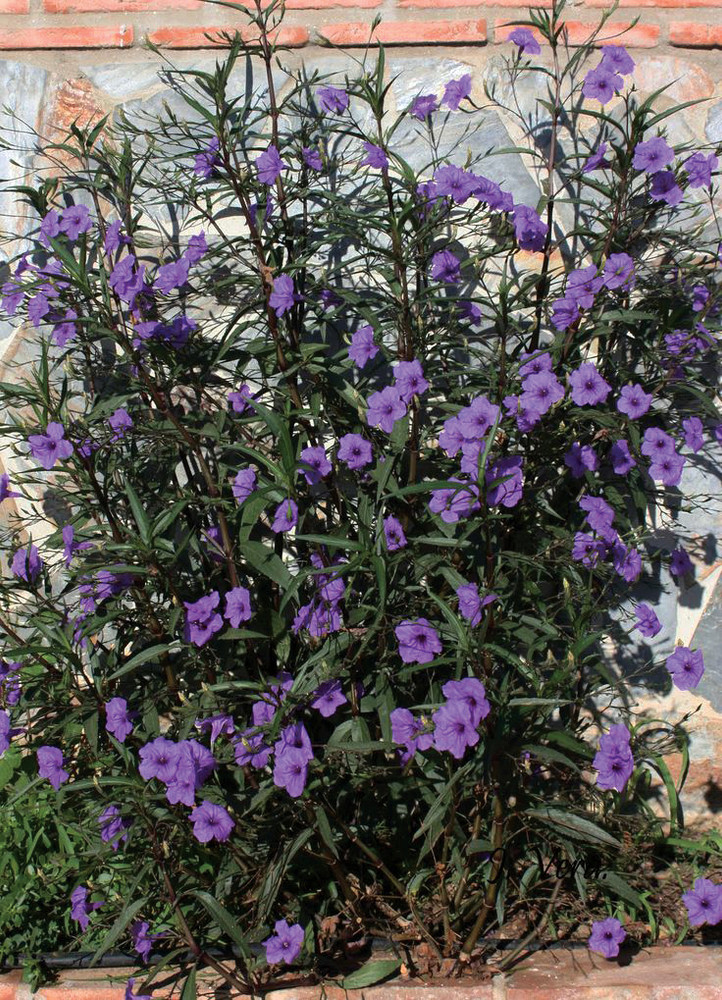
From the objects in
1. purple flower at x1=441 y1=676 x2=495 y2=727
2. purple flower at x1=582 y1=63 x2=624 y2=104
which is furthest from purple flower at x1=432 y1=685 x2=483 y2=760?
purple flower at x1=582 y1=63 x2=624 y2=104

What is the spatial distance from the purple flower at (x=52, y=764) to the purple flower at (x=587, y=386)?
1.46 metres

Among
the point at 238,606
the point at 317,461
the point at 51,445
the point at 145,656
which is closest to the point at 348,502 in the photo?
the point at 317,461

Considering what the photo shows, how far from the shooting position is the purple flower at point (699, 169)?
227 cm

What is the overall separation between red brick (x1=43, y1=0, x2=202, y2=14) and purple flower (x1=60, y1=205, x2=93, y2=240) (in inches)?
23.0

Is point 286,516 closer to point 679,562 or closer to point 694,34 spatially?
point 679,562

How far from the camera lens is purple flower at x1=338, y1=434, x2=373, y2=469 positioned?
2.23 metres

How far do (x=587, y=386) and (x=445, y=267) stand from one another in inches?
17.8

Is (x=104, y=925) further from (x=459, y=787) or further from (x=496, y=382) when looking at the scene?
(x=496, y=382)

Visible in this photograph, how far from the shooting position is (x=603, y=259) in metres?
2.32

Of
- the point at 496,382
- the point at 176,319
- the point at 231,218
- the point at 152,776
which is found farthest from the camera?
the point at 231,218

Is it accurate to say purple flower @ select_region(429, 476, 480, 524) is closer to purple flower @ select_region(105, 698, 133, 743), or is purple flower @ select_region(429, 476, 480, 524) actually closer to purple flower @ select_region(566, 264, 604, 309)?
purple flower @ select_region(566, 264, 604, 309)

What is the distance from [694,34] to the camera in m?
2.49

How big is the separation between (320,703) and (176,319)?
104 centimetres

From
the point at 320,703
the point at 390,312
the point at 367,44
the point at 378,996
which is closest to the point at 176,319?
the point at 390,312
